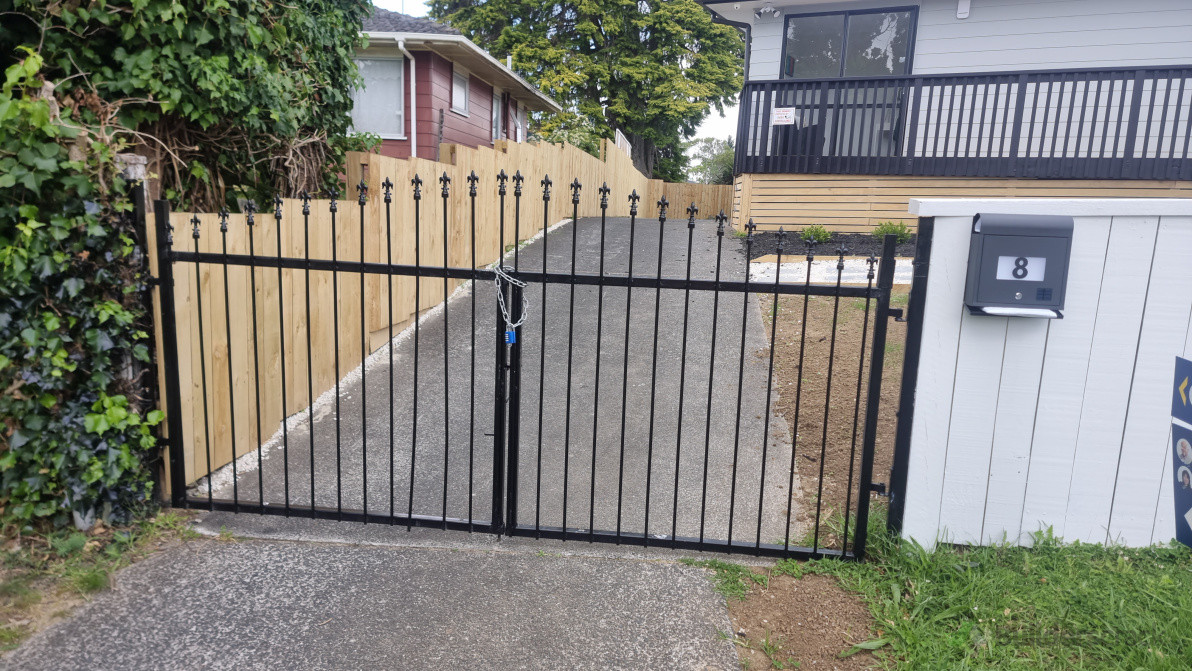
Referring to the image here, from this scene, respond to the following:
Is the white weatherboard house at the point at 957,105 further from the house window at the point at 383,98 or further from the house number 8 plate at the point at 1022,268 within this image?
the house number 8 plate at the point at 1022,268

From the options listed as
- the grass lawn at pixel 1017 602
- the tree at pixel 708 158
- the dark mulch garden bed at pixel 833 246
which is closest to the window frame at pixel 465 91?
the dark mulch garden bed at pixel 833 246

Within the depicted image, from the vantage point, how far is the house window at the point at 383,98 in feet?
45.1

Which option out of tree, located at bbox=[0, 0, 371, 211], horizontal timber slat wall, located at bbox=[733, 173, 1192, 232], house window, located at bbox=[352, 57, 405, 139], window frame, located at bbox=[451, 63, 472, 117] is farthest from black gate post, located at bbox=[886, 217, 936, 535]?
window frame, located at bbox=[451, 63, 472, 117]

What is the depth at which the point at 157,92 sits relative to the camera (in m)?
4.15

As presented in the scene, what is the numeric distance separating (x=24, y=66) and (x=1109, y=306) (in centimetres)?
474

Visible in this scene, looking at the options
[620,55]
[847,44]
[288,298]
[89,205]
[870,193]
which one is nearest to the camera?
[89,205]

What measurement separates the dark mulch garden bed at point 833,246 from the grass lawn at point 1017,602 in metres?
6.38

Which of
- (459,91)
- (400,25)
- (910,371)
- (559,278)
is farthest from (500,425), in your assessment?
(459,91)

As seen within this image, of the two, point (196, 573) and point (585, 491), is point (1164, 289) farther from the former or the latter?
point (196, 573)

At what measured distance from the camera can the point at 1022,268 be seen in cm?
321

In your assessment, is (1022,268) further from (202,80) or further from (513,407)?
(202,80)

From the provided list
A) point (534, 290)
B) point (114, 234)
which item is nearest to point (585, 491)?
point (114, 234)

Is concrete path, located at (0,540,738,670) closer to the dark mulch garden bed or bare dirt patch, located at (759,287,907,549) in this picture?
bare dirt patch, located at (759,287,907,549)

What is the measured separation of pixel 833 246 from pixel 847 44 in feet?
12.2
